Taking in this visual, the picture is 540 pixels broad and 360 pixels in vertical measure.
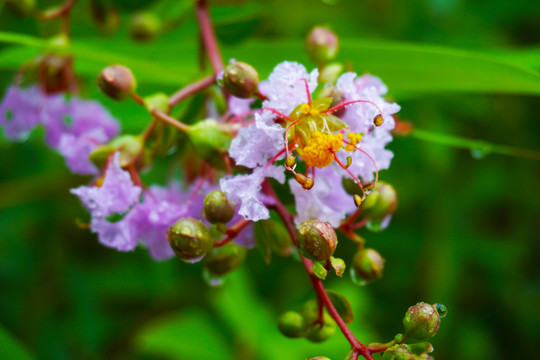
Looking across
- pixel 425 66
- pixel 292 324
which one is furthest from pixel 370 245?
pixel 292 324

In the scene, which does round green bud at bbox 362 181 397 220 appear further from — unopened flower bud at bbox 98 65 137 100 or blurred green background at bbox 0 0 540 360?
blurred green background at bbox 0 0 540 360

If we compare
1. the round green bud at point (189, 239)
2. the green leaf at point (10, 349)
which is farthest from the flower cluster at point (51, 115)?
the round green bud at point (189, 239)

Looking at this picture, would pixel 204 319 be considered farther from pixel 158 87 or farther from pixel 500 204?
pixel 500 204

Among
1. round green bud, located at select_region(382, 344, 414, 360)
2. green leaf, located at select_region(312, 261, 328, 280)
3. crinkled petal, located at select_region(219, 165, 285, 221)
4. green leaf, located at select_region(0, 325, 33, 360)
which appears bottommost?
green leaf, located at select_region(0, 325, 33, 360)

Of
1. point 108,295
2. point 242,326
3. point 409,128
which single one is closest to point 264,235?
point 409,128

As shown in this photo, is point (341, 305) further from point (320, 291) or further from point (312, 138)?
point (312, 138)

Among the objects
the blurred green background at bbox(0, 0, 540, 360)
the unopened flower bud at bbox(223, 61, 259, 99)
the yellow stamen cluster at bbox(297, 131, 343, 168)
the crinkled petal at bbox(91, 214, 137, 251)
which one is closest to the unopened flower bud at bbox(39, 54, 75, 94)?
the blurred green background at bbox(0, 0, 540, 360)

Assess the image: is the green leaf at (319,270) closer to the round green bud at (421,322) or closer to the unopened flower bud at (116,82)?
the round green bud at (421,322)

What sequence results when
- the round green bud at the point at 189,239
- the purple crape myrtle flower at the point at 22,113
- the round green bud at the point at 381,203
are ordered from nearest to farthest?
the round green bud at the point at 189,239
the round green bud at the point at 381,203
the purple crape myrtle flower at the point at 22,113
